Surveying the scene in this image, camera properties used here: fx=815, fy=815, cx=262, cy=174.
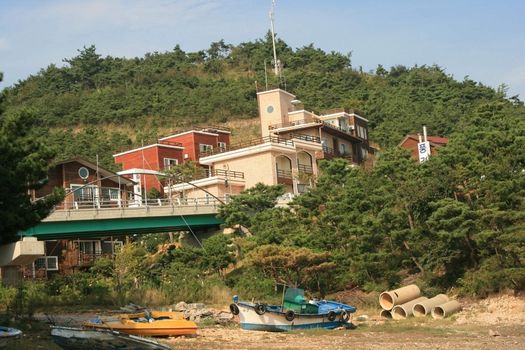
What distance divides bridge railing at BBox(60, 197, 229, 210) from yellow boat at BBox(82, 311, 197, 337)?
2336cm

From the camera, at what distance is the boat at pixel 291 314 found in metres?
29.8

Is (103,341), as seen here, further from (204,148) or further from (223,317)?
(204,148)

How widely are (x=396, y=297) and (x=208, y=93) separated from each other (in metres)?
81.2

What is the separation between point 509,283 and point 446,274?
4.01 m

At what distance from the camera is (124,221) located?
5050 centimetres

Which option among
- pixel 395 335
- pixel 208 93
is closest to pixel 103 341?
pixel 395 335

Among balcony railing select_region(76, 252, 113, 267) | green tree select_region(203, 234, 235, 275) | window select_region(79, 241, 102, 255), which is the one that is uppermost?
window select_region(79, 241, 102, 255)

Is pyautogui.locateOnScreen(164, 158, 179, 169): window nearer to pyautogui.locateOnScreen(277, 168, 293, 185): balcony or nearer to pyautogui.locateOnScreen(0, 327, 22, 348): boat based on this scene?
pyautogui.locateOnScreen(277, 168, 293, 185): balcony

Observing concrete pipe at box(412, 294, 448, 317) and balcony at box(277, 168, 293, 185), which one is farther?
balcony at box(277, 168, 293, 185)

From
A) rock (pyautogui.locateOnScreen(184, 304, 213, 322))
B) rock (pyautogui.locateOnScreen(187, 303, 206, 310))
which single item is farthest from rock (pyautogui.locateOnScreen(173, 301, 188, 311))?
rock (pyautogui.locateOnScreen(184, 304, 213, 322))

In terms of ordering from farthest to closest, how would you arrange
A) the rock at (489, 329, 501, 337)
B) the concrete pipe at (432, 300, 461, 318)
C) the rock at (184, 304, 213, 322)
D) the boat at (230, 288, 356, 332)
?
the concrete pipe at (432, 300, 461, 318)
the rock at (184, 304, 213, 322)
the boat at (230, 288, 356, 332)
the rock at (489, 329, 501, 337)

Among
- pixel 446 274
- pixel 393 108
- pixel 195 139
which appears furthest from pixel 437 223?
pixel 393 108

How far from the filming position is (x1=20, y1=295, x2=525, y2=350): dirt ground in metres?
25.7

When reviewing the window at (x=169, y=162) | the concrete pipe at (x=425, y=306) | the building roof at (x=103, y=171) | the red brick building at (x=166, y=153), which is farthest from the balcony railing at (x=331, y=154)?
the concrete pipe at (x=425, y=306)
